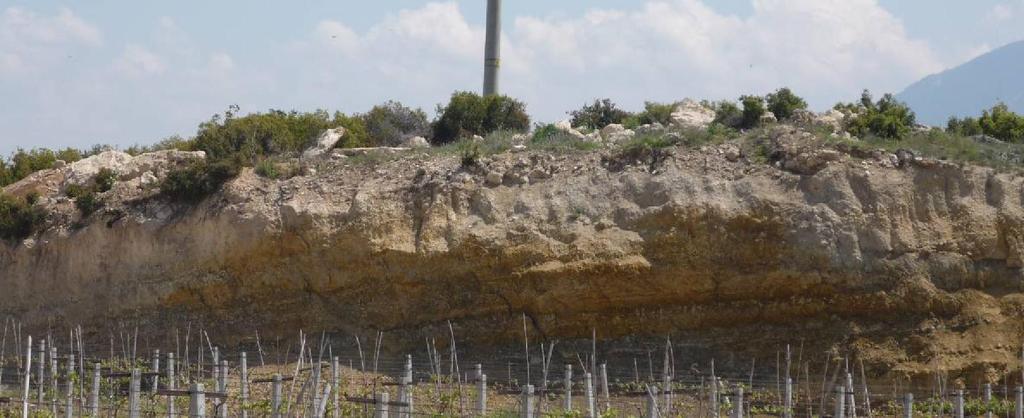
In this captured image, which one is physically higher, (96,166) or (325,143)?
(325,143)

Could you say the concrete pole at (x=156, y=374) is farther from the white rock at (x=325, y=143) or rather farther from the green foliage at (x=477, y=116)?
the green foliage at (x=477, y=116)

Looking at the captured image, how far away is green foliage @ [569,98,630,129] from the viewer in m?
32.3

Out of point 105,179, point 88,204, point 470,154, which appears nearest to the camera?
point 470,154

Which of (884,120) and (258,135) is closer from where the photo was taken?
(884,120)

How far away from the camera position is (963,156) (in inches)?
922

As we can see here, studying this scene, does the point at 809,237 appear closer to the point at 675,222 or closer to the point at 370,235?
the point at 675,222

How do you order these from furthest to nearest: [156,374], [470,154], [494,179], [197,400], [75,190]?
[75,190], [470,154], [494,179], [156,374], [197,400]

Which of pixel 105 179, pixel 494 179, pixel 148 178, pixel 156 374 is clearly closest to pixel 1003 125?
pixel 494 179

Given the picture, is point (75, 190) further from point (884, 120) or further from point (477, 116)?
point (884, 120)

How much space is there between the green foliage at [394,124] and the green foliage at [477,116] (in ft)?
4.22

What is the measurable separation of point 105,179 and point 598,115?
1161 cm

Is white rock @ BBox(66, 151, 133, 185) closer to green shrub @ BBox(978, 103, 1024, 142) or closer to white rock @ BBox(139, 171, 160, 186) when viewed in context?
white rock @ BBox(139, 171, 160, 186)

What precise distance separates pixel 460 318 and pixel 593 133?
5.54m

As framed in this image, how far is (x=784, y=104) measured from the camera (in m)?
28.2
